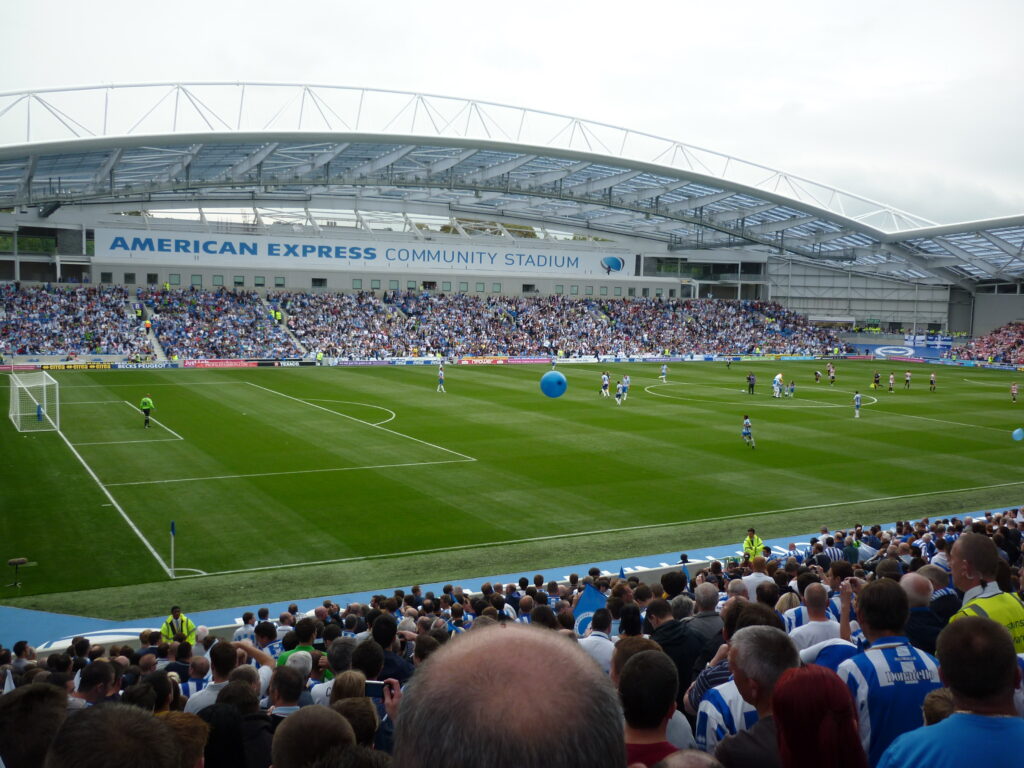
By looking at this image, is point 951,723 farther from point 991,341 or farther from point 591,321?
point 991,341

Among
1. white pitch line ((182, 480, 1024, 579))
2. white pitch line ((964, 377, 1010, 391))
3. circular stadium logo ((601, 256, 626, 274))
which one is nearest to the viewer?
A: white pitch line ((182, 480, 1024, 579))

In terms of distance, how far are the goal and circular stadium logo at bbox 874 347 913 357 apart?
75.8 meters

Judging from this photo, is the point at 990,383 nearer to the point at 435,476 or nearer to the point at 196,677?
the point at 435,476

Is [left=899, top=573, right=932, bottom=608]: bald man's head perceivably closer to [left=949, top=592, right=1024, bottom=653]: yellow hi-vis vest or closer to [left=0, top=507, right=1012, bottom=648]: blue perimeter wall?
[left=949, top=592, right=1024, bottom=653]: yellow hi-vis vest

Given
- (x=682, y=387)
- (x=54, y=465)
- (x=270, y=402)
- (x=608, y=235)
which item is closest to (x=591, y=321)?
(x=608, y=235)

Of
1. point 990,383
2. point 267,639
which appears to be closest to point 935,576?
point 267,639

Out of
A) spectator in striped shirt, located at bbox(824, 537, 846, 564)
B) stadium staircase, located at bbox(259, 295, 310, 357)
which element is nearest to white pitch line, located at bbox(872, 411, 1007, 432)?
spectator in striped shirt, located at bbox(824, 537, 846, 564)

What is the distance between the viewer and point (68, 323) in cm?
6075

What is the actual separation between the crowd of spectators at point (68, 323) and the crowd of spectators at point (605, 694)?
179ft

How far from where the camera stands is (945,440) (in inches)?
1358

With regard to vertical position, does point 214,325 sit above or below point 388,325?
below

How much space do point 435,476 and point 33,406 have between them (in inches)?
881

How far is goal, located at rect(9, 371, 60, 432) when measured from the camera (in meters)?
33.6

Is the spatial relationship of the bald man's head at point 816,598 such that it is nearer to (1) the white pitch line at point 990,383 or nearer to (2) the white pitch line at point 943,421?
(2) the white pitch line at point 943,421
